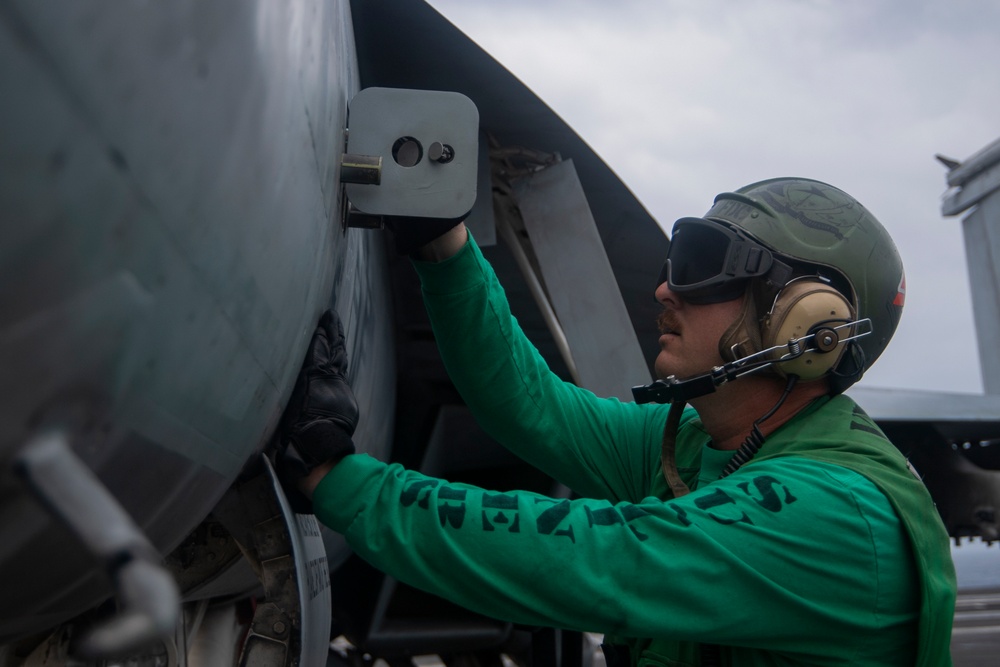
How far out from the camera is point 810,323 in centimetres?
188

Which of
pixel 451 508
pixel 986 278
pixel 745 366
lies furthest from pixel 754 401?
pixel 986 278

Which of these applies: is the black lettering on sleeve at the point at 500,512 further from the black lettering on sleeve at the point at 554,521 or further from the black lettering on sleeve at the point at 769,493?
the black lettering on sleeve at the point at 769,493

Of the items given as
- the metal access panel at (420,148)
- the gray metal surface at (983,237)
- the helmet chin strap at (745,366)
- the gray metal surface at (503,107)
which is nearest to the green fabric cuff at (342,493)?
the metal access panel at (420,148)

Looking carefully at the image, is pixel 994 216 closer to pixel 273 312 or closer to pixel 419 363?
pixel 419 363

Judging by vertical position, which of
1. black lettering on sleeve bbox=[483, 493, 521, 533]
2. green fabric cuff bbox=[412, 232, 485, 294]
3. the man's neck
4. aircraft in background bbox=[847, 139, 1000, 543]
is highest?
green fabric cuff bbox=[412, 232, 485, 294]

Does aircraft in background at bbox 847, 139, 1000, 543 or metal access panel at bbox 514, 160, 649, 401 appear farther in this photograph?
aircraft in background at bbox 847, 139, 1000, 543

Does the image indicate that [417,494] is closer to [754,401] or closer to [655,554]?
[655,554]

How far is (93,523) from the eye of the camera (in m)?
0.75

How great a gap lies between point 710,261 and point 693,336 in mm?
180

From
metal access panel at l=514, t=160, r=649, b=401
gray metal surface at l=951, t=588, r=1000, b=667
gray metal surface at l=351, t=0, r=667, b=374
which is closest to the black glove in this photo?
gray metal surface at l=351, t=0, r=667, b=374

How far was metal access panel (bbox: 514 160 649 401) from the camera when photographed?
3102mm

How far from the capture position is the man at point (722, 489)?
1.48 m

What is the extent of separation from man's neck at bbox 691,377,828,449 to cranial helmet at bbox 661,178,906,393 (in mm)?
76

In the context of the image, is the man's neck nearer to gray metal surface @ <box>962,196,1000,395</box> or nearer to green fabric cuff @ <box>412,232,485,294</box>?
green fabric cuff @ <box>412,232,485,294</box>
